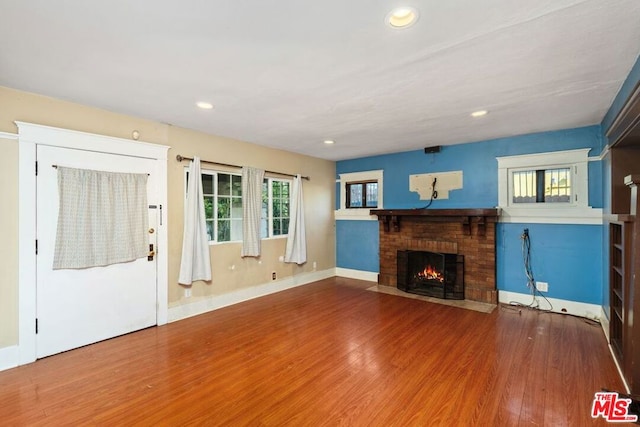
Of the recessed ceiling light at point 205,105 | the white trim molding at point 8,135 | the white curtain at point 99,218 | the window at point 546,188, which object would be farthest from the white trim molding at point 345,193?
the white trim molding at point 8,135

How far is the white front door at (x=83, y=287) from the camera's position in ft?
A: 9.52

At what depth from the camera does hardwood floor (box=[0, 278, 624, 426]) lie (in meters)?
2.07

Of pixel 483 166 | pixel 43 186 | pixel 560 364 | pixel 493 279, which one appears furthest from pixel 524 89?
pixel 43 186

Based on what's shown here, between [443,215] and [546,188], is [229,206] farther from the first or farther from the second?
[546,188]

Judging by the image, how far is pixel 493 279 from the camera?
4.54 m

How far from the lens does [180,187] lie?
156 inches

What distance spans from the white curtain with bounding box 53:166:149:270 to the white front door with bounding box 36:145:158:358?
0.22ft

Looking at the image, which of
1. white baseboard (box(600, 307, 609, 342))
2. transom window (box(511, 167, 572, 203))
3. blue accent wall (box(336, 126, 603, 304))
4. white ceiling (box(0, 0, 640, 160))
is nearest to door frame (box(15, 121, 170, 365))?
white ceiling (box(0, 0, 640, 160))

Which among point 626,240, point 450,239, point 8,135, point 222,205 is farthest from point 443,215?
point 8,135

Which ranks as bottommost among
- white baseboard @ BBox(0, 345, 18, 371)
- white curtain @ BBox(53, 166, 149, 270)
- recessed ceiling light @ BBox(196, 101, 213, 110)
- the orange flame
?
white baseboard @ BBox(0, 345, 18, 371)

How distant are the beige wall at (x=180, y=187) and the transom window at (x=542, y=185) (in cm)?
335

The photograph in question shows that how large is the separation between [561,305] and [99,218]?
585 centimetres

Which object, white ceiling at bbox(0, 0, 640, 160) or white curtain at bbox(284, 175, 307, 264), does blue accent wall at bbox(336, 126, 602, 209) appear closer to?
white ceiling at bbox(0, 0, 640, 160)

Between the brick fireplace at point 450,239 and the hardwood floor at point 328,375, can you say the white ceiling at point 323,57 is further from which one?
the hardwood floor at point 328,375
